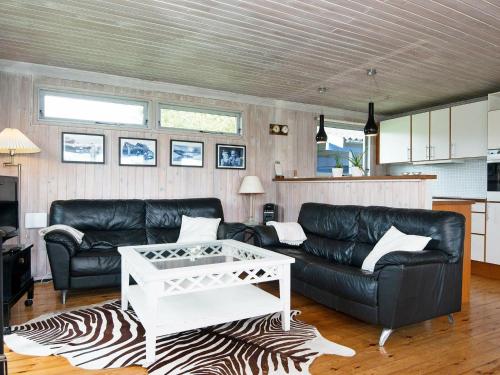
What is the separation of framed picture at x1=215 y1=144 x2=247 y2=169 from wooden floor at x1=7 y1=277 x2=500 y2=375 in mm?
2346

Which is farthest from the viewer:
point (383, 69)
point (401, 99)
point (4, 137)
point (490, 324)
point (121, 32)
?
point (401, 99)

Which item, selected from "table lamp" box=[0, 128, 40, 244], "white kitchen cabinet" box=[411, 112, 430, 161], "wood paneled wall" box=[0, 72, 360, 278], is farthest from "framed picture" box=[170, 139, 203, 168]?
"white kitchen cabinet" box=[411, 112, 430, 161]

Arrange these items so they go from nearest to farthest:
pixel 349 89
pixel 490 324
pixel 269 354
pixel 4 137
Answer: pixel 269 354 < pixel 490 324 < pixel 4 137 < pixel 349 89

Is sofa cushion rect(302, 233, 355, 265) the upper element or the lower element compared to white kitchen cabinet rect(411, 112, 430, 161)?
lower

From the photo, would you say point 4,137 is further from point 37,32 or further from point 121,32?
point 121,32

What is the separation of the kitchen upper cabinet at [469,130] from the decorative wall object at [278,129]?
2415 mm

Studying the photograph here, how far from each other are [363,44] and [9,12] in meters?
3.01

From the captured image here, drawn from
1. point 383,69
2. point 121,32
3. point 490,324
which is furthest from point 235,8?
point 490,324

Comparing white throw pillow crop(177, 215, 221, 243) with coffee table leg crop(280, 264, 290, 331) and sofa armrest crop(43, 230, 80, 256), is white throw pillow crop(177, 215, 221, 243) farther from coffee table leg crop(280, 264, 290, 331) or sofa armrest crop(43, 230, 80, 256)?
coffee table leg crop(280, 264, 290, 331)

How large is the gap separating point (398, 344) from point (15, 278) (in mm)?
3043

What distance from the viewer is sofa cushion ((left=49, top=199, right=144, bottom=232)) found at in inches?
152

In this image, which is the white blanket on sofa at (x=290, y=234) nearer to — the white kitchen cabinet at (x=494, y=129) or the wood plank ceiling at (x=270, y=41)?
the wood plank ceiling at (x=270, y=41)

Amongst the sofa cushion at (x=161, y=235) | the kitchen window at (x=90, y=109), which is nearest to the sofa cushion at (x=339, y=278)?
the sofa cushion at (x=161, y=235)

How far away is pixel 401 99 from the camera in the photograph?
5461 millimetres
